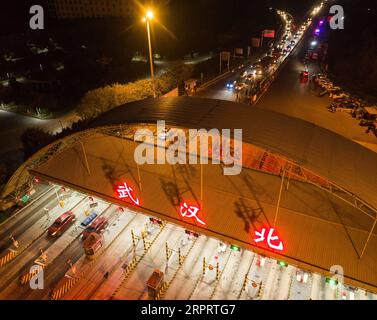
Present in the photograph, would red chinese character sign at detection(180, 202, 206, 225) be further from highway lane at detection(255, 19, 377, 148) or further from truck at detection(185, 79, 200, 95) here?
truck at detection(185, 79, 200, 95)

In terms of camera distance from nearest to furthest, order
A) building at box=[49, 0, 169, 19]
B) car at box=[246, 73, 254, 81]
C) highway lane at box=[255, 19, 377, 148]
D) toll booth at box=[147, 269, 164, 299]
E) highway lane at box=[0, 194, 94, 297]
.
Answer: toll booth at box=[147, 269, 164, 299] < highway lane at box=[0, 194, 94, 297] < highway lane at box=[255, 19, 377, 148] < car at box=[246, 73, 254, 81] < building at box=[49, 0, 169, 19]

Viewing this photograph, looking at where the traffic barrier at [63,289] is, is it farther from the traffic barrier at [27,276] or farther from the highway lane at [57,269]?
the traffic barrier at [27,276]

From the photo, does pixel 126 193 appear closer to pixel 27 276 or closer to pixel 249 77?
pixel 27 276

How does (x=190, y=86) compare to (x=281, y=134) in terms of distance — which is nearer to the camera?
(x=281, y=134)

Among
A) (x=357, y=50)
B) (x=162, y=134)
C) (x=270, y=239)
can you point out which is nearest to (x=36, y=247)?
(x=162, y=134)

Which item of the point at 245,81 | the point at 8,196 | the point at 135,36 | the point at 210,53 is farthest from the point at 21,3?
the point at 8,196

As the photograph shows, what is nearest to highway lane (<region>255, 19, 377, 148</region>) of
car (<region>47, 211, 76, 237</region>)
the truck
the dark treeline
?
the dark treeline
